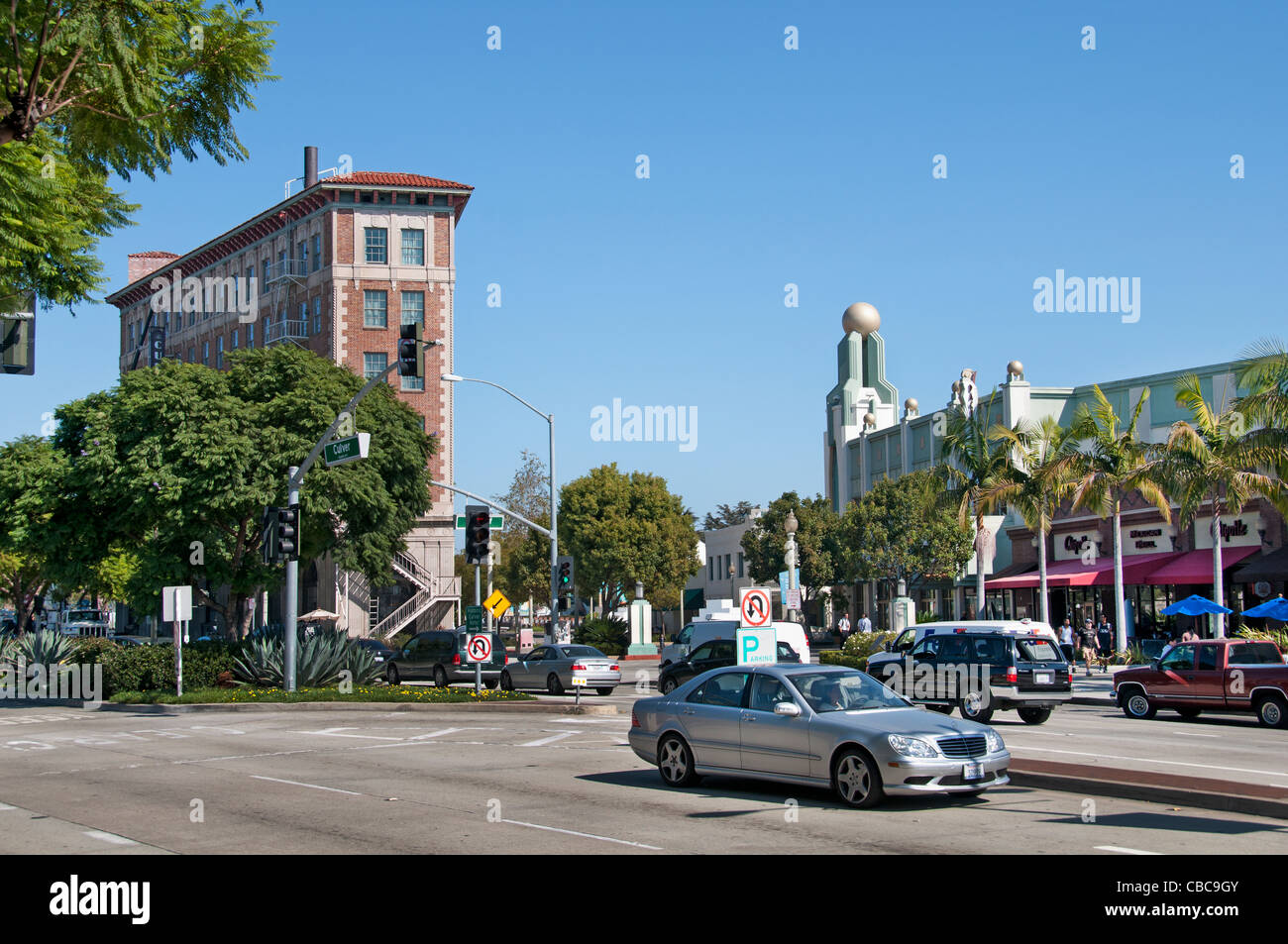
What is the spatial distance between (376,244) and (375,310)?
359cm

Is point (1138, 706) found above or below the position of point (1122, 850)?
below

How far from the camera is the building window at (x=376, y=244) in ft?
216

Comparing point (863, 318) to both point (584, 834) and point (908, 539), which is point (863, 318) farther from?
point (584, 834)

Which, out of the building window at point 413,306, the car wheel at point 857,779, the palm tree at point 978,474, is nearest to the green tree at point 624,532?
the building window at point 413,306

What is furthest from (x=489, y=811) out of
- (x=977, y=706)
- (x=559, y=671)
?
(x=559, y=671)

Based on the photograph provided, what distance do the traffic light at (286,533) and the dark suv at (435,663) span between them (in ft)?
25.1

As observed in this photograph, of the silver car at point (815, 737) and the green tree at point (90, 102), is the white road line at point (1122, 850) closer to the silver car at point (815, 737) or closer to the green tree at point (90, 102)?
the silver car at point (815, 737)

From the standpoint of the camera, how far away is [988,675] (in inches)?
902

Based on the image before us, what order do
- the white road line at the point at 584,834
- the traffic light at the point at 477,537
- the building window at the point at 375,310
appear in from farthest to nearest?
1. the building window at the point at 375,310
2. the traffic light at the point at 477,537
3. the white road line at the point at 584,834
